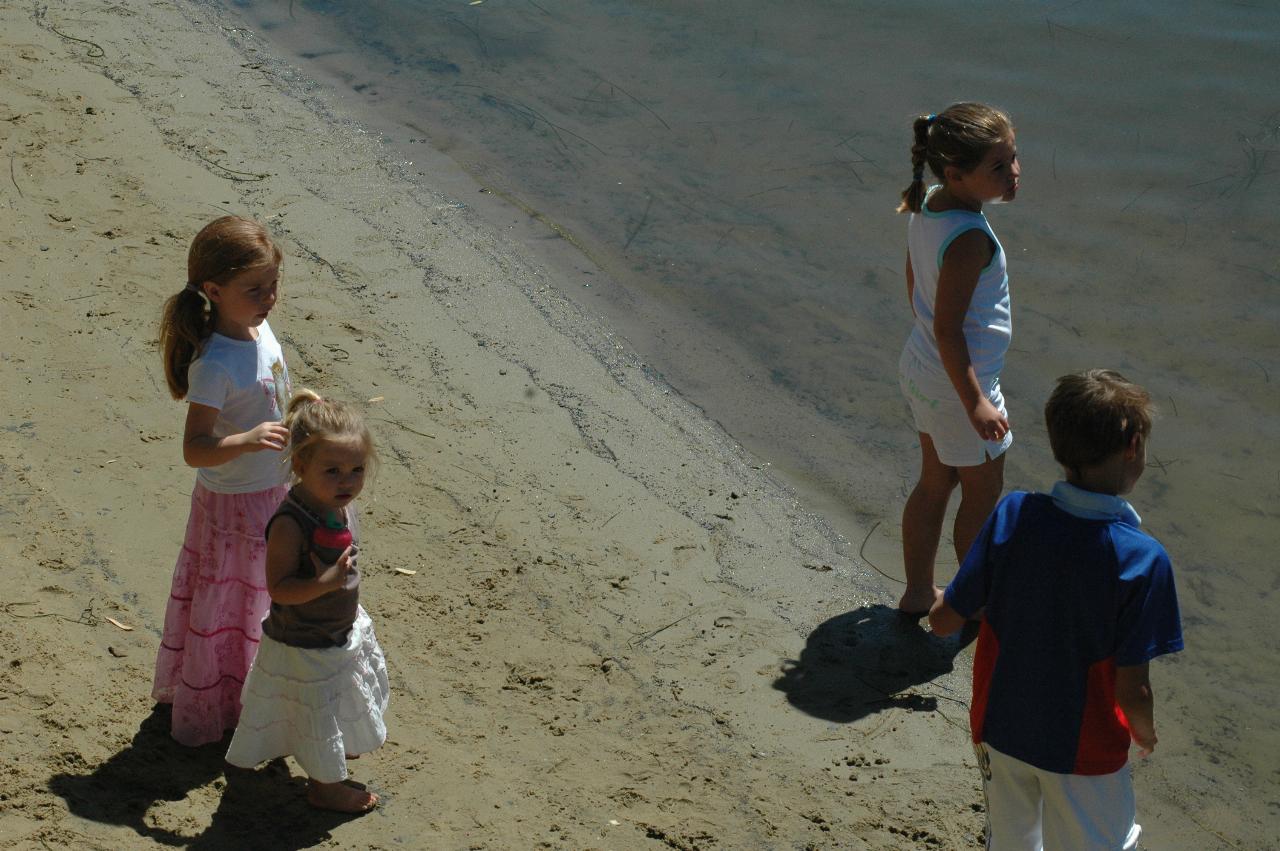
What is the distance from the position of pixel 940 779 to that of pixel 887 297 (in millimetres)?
3894

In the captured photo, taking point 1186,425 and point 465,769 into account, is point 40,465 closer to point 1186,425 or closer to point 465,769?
point 465,769

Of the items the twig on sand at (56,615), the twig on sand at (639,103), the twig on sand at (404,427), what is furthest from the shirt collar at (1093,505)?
the twig on sand at (639,103)

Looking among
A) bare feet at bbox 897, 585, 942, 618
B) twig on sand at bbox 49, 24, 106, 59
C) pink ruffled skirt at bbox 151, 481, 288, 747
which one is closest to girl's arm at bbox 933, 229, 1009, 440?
bare feet at bbox 897, 585, 942, 618

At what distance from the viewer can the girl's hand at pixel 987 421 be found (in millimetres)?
3988

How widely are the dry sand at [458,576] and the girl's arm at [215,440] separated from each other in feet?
3.06

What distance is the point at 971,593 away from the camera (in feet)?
9.78

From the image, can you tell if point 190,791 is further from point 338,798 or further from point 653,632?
point 653,632

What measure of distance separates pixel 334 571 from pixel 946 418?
2057mm

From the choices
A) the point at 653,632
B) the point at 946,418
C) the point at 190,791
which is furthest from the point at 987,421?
the point at 190,791

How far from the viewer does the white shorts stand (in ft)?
14.0

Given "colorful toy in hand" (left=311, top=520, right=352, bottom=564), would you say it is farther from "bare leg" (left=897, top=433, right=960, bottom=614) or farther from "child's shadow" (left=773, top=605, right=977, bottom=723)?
"bare leg" (left=897, top=433, right=960, bottom=614)

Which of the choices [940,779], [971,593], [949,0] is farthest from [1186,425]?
[949,0]

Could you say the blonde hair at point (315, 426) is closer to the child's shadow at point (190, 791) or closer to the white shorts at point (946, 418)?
the child's shadow at point (190, 791)

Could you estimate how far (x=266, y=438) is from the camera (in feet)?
10.8
